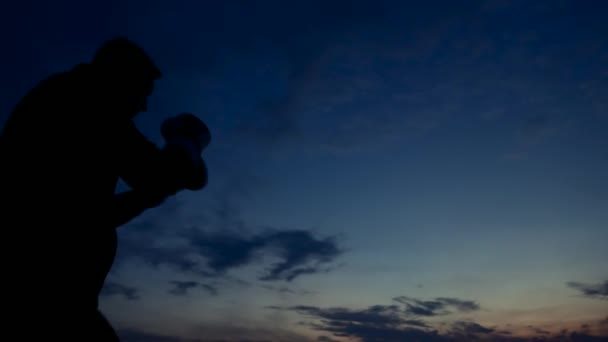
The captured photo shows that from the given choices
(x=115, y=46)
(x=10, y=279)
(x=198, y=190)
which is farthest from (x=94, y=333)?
(x=115, y=46)

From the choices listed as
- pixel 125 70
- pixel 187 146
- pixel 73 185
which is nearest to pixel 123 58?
pixel 125 70

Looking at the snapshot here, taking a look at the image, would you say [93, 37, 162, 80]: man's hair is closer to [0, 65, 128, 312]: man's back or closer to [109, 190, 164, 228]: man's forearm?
[0, 65, 128, 312]: man's back

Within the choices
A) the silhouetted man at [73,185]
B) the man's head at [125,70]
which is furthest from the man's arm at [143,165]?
the man's head at [125,70]

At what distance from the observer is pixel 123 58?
2.75m

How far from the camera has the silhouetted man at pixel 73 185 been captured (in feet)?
A: 7.83

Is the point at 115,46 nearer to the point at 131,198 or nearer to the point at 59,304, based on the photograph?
the point at 131,198

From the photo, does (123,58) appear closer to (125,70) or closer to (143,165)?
(125,70)

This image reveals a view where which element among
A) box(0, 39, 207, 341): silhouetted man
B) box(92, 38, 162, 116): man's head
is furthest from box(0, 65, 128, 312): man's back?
box(92, 38, 162, 116): man's head

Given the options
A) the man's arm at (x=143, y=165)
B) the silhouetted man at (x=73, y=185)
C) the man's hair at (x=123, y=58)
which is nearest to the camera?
the silhouetted man at (x=73, y=185)

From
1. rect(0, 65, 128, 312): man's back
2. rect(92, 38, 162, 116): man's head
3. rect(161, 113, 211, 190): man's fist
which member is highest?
rect(92, 38, 162, 116): man's head

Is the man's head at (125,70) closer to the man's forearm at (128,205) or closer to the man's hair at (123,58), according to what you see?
the man's hair at (123,58)

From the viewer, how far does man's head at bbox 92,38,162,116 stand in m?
2.71

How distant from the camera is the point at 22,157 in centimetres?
246

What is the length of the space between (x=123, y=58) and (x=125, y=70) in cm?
7
